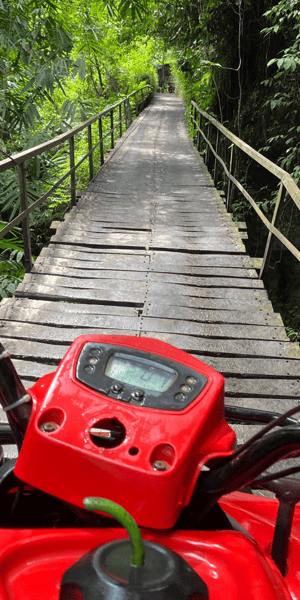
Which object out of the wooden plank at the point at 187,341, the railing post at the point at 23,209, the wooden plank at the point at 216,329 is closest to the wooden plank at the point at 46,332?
Result: the wooden plank at the point at 187,341

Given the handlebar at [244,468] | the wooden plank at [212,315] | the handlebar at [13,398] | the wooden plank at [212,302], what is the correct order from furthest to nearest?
the wooden plank at [212,302]
the wooden plank at [212,315]
the handlebar at [13,398]
the handlebar at [244,468]

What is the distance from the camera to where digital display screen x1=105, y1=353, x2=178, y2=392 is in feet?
2.79

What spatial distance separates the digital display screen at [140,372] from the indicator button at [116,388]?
0.05 ft

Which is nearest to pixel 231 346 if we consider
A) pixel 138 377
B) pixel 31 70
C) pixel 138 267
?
pixel 138 267

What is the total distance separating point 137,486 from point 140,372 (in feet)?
0.76

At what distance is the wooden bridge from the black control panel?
1612 millimetres

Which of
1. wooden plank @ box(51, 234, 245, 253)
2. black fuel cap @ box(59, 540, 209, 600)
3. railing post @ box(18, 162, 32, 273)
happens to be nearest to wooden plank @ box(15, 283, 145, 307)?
railing post @ box(18, 162, 32, 273)

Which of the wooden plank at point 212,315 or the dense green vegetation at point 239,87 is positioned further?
the dense green vegetation at point 239,87

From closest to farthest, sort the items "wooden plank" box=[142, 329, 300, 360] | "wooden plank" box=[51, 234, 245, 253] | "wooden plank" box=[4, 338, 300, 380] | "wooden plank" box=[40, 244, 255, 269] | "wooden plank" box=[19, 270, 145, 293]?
"wooden plank" box=[4, 338, 300, 380] < "wooden plank" box=[142, 329, 300, 360] < "wooden plank" box=[19, 270, 145, 293] < "wooden plank" box=[40, 244, 255, 269] < "wooden plank" box=[51, 234, 245, 253]

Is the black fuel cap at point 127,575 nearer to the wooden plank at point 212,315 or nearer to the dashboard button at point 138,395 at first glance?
the dashboard button at point 138,395

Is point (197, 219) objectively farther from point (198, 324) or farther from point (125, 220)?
point (198, 324)

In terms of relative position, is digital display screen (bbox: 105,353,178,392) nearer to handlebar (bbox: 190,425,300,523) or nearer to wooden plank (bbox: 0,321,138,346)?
handlebar (bbox: 190,425,300,523)

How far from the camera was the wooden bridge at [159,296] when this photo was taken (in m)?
2.63

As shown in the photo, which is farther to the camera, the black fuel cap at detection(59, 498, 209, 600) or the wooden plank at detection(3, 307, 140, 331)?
the wooden plank at detection(3, 307, 140, 331)
